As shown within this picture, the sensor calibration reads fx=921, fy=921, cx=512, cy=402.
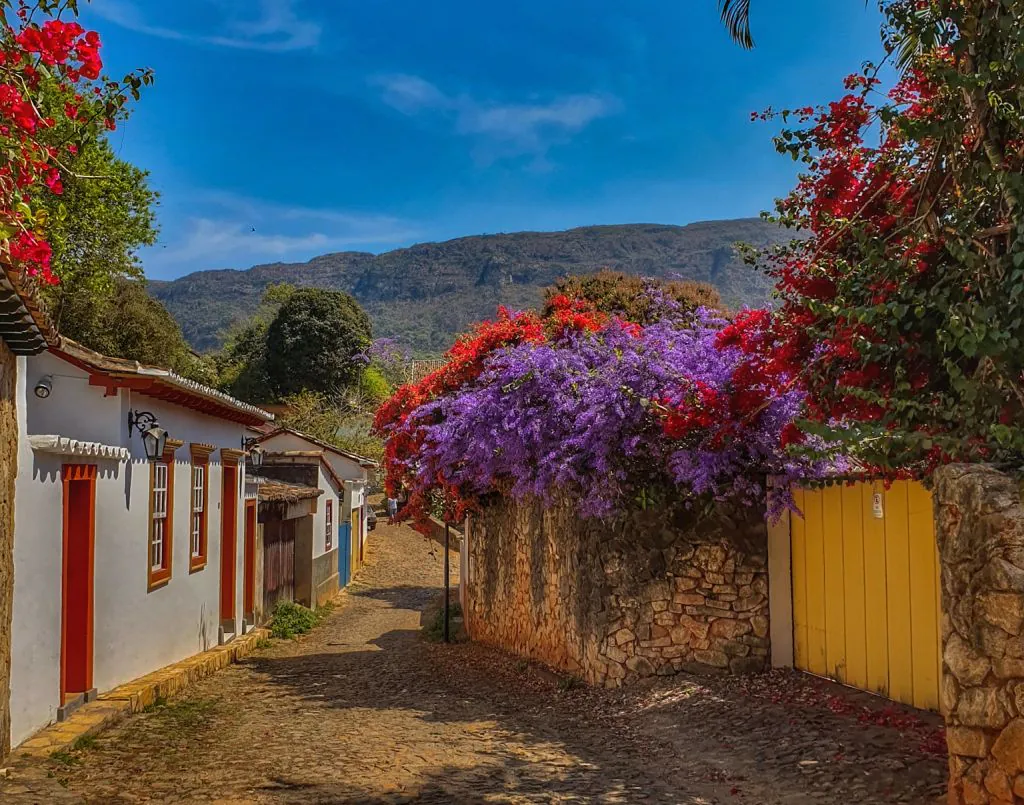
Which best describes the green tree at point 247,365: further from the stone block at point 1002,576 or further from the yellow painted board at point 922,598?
the stone block at point 1002,576

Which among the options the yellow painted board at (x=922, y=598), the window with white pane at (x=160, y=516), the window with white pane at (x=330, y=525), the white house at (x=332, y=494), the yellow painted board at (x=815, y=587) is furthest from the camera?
the window with white pane at (x=330, y=525)

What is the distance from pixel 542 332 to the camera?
1180cm

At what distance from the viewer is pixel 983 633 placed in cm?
438

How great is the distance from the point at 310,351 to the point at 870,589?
135 feet

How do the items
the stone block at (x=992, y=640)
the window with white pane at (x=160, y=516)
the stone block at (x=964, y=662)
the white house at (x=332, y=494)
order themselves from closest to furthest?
the stone block at (x=992, y=640)
the stone block at (x=964, y=662)
the window with white pane at (x=160, y=516)
the white house at (x=332, y=494)

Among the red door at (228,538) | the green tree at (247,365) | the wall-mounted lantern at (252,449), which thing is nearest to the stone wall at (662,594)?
the red door at (228,538)

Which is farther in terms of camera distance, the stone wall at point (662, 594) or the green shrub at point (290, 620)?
the green shrub at point (290, 620)

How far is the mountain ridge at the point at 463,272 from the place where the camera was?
94.6m

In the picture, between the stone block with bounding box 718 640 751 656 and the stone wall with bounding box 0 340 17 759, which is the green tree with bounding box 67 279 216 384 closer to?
the stone wall with bounding box 0 340 17 759

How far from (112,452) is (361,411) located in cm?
3384

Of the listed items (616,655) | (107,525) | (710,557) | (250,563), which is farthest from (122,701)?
(250,563)

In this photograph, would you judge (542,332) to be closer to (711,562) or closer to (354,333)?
(711,562)

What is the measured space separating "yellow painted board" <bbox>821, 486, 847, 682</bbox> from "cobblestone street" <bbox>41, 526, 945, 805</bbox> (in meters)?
0.30

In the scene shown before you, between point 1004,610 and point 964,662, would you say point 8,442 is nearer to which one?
point 964,662
